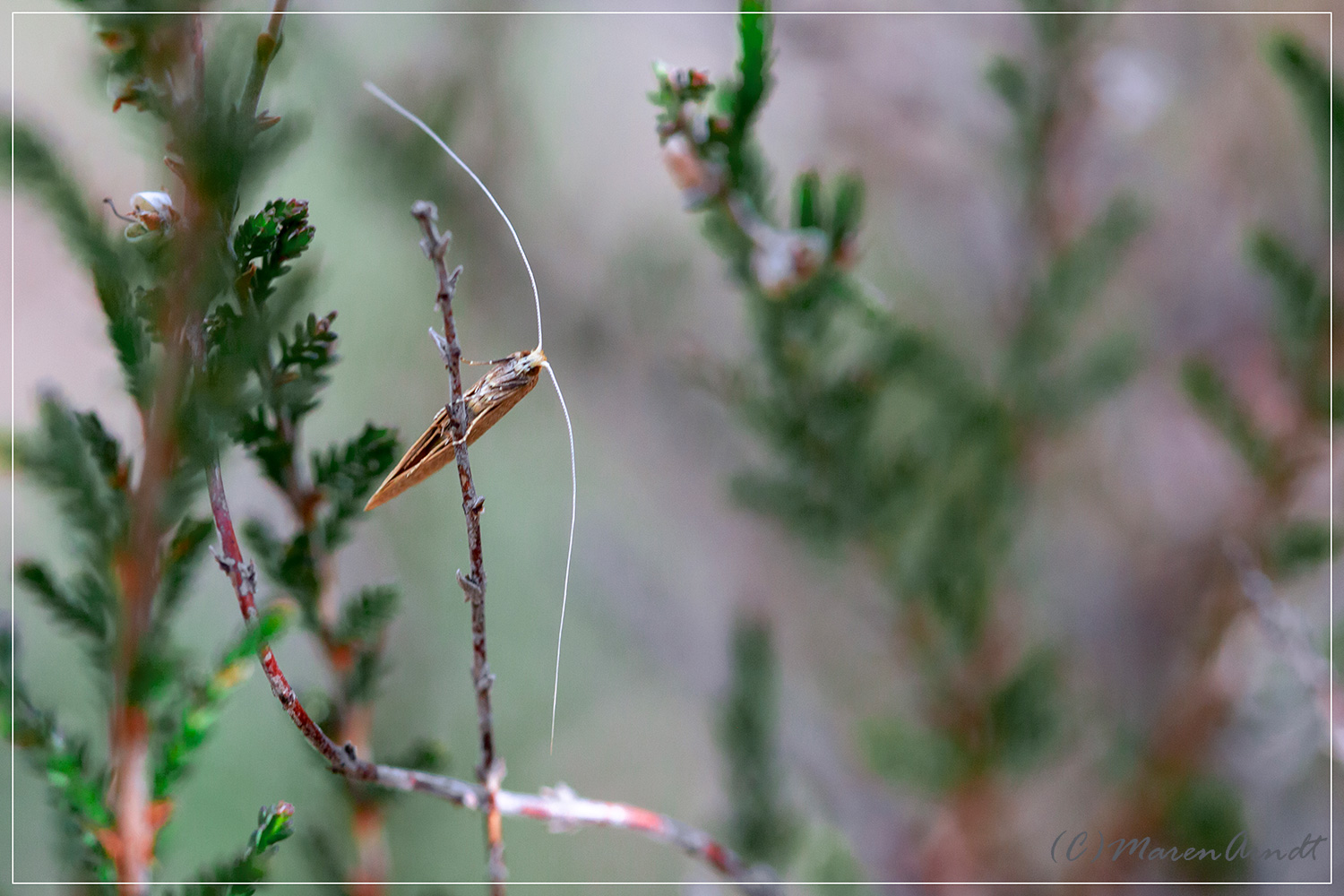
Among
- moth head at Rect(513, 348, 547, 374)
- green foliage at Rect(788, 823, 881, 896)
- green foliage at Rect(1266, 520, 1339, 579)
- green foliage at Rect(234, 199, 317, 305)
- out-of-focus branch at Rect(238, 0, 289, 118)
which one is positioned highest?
out-of-focus branch at Rect(238, 0, 289, 118)

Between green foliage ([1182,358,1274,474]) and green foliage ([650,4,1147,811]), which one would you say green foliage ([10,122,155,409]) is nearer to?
green foliage ([650,4,1147,811])

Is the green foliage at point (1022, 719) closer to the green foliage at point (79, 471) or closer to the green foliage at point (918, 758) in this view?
the green foliage at point (918, 758)

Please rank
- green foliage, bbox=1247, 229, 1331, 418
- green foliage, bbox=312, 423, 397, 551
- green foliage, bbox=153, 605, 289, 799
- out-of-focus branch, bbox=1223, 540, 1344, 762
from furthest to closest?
green foliage, bbox=1247, 229, 1331, 418 → out-of-focus branch, bbox=1223, 540, 1344, 762 → green foliage, bbox=312, 423, 397, 551 → green foliage, bbox=153, 605, 289, 799

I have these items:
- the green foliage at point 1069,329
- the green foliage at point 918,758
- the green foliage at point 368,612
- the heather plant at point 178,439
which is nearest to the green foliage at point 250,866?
the heather plant at point 178,439

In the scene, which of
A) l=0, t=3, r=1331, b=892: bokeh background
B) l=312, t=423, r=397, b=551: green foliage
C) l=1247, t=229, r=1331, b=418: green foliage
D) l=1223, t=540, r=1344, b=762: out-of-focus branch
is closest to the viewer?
l=312, t=423, r=397, b=551: green foliage

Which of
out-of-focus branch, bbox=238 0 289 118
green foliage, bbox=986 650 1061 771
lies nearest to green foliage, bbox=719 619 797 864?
green foliage, bbox=986 650 1061 771

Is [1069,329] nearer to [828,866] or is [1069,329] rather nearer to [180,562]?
[828,866]
